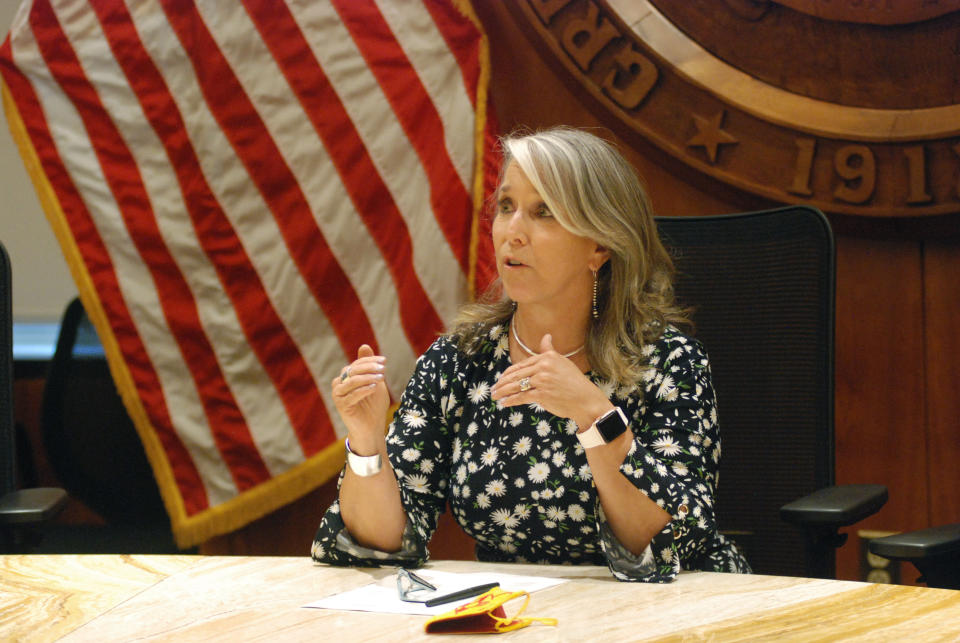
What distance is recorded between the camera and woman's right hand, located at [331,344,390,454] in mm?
1335

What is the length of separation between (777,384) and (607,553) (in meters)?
0.58

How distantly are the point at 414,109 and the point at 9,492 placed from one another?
1.28 meters

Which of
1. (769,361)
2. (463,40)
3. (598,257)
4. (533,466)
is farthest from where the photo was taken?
(463,40)

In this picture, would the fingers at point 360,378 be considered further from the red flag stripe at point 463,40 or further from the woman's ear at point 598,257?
the red flag stripe at point 463,40

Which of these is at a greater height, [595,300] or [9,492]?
[595,300]

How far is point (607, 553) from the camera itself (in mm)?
1281

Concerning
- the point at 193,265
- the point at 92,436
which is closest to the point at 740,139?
the point at 193,265

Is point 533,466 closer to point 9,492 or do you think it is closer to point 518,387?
point 518,387

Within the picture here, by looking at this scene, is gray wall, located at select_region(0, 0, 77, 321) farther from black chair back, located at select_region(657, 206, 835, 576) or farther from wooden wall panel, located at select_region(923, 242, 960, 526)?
wooden wall panel, located at select_region(923, 242, 960, 526)

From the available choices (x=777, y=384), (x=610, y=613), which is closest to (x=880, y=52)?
(x=777, y=384)

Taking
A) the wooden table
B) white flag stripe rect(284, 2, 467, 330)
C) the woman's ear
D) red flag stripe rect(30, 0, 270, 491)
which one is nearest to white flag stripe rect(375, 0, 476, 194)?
white flag stripe rect(284, 2, 467, 330)

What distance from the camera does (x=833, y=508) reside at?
4.68 ft

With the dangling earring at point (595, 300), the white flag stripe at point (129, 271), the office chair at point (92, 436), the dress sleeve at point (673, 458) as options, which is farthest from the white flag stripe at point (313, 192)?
the dress sleeve at point (673, 458)

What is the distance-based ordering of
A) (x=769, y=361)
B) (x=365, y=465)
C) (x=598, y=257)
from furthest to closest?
(x=769, y=361)
(x=598, y=257)
(x=365, y=465)
